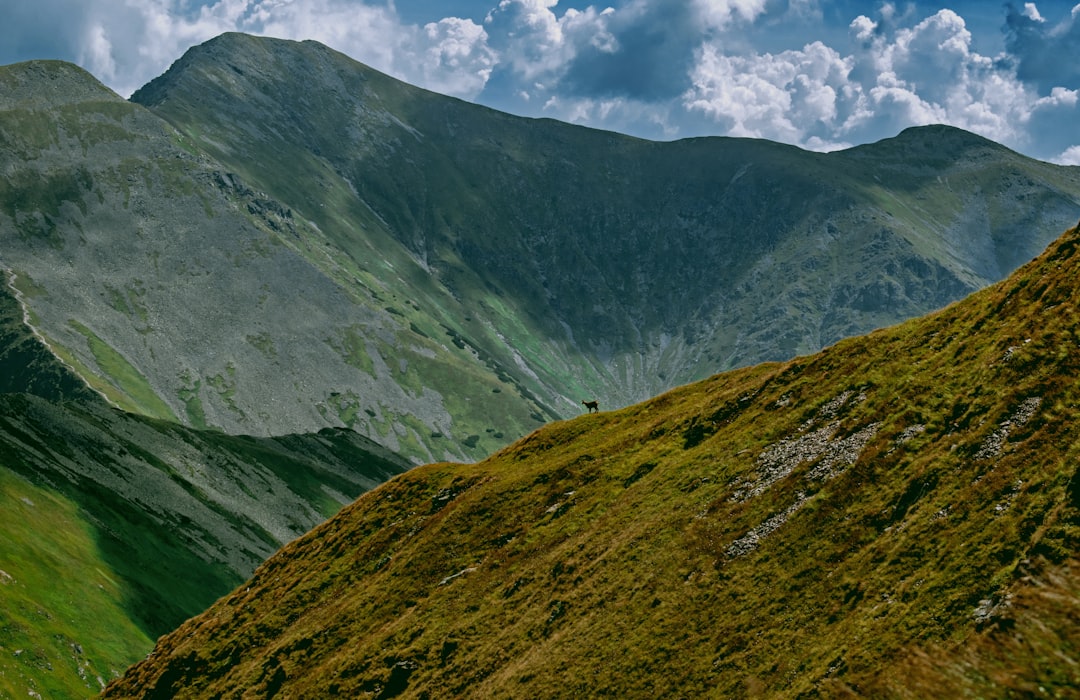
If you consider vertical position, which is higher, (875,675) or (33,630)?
(33,630)

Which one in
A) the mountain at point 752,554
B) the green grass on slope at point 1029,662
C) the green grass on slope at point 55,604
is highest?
the green grass on slope at point 55,604

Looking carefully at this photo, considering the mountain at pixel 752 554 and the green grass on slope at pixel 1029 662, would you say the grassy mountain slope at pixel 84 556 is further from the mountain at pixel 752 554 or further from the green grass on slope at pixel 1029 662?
the green grass on slope at pixel 1029 662

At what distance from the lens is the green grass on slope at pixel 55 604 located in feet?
340

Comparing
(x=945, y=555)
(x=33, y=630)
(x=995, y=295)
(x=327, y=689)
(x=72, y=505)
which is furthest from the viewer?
(x=72, y=505)

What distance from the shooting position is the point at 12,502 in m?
141

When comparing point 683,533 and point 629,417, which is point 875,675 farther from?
point 629,417

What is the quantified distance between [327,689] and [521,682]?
17.9m

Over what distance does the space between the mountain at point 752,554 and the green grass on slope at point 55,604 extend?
35.0 m

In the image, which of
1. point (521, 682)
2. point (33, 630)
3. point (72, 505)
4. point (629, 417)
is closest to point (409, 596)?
point (521, 682)

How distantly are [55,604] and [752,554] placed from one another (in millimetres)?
111937

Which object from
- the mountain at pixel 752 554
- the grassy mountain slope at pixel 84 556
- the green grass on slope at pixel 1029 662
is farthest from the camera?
the grassy mountain slope at pixel 84 556

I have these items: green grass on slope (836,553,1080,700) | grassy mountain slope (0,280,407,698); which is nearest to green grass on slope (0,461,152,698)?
grassy mountain slope (0,280,407,698)

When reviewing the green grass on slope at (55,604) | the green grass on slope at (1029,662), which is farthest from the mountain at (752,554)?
the green grass on slope at (55,604)

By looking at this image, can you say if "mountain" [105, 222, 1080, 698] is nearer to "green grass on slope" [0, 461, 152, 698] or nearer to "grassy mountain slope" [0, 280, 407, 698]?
"green grass on slope" [0, 461, 152, 698]
